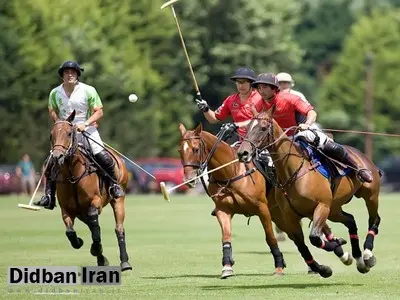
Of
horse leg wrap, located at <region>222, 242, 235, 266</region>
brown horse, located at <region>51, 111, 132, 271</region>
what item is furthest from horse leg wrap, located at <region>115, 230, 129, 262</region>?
horse leg wrap, located at <region>222, 242, 235, 266</region>

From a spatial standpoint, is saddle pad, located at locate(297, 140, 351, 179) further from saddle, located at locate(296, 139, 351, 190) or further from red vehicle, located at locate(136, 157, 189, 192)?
red vehicle, located at locate(136, 157, 189, 192)

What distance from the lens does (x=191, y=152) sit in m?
17.6

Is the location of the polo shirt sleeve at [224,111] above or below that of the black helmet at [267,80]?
below

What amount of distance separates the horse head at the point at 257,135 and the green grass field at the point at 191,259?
5.22 ft

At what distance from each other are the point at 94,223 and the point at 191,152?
1901 mm

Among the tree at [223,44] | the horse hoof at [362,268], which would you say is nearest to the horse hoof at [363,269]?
the horse hoof at [362,268]

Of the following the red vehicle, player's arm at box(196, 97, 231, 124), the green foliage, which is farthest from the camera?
the green foliage

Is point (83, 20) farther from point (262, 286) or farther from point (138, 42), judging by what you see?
point (262, 286)

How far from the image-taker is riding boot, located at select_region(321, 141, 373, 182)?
17188 millimetres

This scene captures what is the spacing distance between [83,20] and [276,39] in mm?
16947

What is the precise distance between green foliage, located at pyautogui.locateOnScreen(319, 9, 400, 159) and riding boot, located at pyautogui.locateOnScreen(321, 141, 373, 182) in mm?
72257

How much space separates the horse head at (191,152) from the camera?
17500 mm

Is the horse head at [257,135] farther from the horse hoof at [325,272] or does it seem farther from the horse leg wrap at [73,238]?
the horse leg wrap at [73,238]

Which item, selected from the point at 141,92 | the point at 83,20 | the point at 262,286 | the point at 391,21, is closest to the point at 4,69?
the point at 83,20
